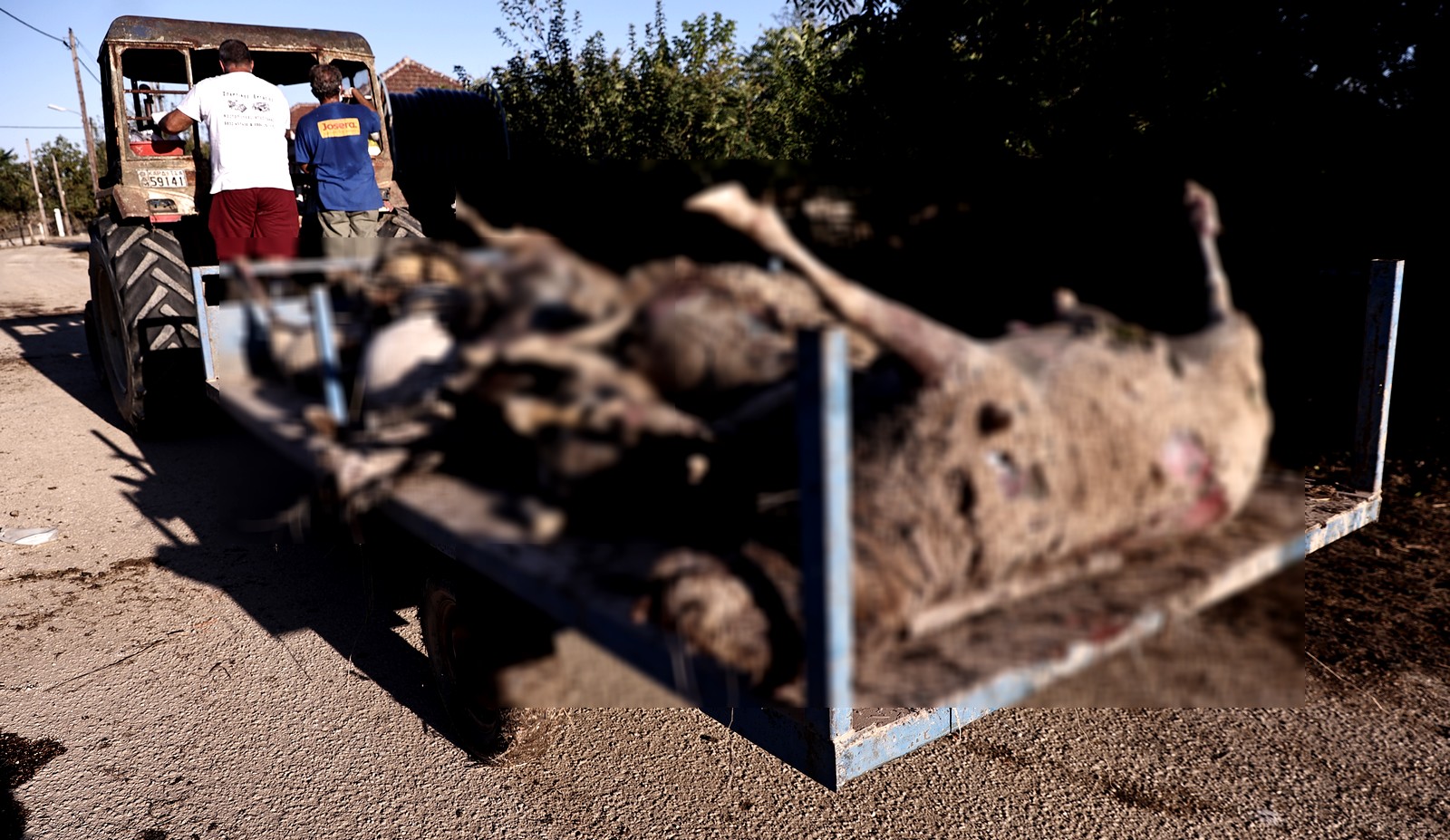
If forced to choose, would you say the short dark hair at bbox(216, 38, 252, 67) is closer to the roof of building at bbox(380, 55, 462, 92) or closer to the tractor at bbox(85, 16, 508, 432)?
the tractor at bbox(85, 16, 508, 432)

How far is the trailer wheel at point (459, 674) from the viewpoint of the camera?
295cm

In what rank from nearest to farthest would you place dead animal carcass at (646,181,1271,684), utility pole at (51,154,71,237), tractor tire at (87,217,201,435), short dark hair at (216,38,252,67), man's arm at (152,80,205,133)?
1. dead animal carcass at (646,181,1271,684)
2. short dark hair at (216,38,252,67)
3. man's arm at (152,80,205,133)
4. tractor tire at (87,217,201,435)
5. utility pole at (51,154,71,237)

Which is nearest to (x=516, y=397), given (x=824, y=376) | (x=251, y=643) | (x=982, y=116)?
(x=824, y=376)

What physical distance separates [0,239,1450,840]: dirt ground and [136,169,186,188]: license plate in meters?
2.66

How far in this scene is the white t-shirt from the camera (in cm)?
223

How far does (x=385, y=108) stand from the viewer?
6.97 m

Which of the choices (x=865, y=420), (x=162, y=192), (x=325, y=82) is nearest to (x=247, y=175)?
(x=325, y=82)

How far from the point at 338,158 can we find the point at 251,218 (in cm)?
62

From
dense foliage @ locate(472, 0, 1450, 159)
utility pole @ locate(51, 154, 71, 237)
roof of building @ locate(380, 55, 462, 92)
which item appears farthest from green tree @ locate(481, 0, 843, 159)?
utility pole @ locate(51, 154, 71, 237)

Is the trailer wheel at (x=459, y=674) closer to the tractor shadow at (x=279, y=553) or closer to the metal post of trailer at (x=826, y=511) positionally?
the tractor shadow at (x=279, y=553)

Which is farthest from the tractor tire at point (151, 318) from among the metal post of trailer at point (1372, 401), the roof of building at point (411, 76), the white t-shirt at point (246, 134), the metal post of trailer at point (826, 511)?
the roof of building at point (411, 76)

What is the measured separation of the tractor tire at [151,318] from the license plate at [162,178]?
0.36 m

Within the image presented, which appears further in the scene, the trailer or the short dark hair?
the short dark hair

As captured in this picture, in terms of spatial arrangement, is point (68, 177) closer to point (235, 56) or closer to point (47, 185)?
point (47, 185)
